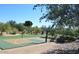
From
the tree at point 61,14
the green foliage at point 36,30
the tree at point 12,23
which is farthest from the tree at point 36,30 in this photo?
the tree at point 12,23

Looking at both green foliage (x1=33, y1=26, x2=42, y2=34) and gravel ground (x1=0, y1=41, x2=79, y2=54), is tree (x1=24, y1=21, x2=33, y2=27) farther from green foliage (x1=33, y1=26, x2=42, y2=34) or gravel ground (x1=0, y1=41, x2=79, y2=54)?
gravel ground (x1=0, y1=41, x2=79, y2=54)

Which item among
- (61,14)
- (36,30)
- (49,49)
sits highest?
(61,14)

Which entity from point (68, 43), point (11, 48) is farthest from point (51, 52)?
point (11, 48)

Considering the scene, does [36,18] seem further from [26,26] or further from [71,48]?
[71,48]

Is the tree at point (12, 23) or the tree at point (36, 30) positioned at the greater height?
the tree at point (12, 23)

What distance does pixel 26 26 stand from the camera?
3.07 metres

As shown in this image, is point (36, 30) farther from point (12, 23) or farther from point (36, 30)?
point (12, 23)

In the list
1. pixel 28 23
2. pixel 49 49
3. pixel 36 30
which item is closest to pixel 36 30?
pixel 36 30

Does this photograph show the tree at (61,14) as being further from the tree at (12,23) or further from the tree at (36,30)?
the tree at (12,23)

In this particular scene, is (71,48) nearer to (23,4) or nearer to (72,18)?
(72,18)

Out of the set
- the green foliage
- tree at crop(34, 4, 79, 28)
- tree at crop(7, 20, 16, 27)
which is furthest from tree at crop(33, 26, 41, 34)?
tree at crop(7, 20, 16, 27)

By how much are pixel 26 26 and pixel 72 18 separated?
51 centimetres
